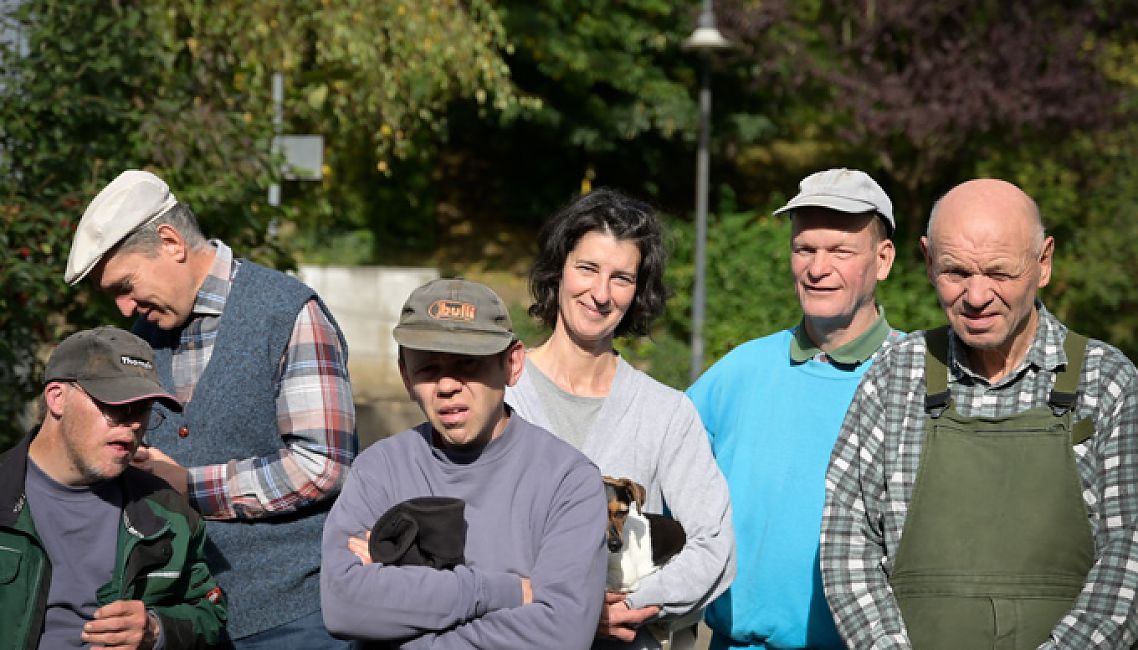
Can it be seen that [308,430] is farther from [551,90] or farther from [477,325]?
[551,90]

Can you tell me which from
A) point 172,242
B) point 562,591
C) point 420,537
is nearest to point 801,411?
point 562,591

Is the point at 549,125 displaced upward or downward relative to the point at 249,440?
upward

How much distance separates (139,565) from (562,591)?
109 cm

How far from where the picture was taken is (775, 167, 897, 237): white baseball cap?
361 cm

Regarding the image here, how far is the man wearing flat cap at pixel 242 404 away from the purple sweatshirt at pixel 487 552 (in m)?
0.54

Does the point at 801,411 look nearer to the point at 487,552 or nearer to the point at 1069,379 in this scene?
the point at 1069,379

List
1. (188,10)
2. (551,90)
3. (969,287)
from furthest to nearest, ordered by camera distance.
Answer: (551,90) → (188,10) → (969,287)

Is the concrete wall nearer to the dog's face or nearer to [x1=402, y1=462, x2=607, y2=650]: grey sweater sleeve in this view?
the dog's face

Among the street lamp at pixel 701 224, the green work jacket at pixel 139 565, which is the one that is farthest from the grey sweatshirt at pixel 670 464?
the street lamp at pixel 701 224

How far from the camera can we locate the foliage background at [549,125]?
6.27 metres

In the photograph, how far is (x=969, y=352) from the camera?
312cm

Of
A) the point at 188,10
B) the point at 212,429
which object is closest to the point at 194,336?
the point at 212,429

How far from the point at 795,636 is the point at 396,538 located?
1287mm

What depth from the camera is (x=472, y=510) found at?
2838mm
